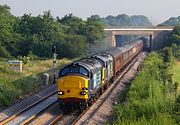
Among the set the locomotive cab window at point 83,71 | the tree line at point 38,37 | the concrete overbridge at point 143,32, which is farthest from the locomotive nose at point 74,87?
the concrete overbridge at point 143,32

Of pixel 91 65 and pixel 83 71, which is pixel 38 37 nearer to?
pixel 91 65

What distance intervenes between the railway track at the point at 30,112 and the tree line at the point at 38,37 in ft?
125

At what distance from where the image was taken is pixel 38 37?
2776 inches

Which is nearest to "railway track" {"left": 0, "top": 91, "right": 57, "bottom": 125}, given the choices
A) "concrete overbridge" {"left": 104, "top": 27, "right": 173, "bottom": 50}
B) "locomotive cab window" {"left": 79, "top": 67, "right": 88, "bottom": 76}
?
"locomotive cab window" {"left": 79, "top": 67, "right": 88, "bottom": 76}

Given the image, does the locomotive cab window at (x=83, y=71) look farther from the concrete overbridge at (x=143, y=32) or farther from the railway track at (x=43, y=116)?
the concrete overbridge at (x=143, y=32)

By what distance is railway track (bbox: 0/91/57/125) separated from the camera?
21.3 metres

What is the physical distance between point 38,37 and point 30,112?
47.5m

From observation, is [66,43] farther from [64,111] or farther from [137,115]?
[137,115]

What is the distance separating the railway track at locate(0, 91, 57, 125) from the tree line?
125ft

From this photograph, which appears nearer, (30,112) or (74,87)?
(74,87)

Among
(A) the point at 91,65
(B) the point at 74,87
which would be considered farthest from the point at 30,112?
(A) the point at 91,65

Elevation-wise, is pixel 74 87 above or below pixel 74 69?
below

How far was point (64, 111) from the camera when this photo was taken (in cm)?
2328

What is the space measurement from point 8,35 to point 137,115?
51513 millimetres
